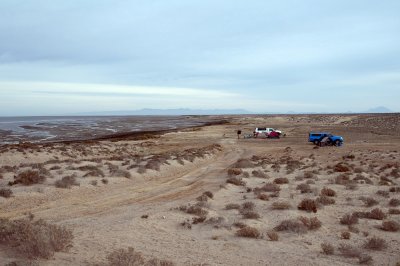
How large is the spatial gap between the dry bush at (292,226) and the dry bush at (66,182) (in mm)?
9403

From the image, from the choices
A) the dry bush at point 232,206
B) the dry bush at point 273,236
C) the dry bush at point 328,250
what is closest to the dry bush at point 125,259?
the dry bush at point 273,236

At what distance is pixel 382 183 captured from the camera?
1895 centimetres

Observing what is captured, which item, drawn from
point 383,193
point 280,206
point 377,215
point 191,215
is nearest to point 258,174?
point 383,193

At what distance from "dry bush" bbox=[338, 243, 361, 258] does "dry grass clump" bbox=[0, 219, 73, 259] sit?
616 centimetres

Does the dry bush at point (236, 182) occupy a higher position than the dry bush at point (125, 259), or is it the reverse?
the dry bush at point (125, 259)

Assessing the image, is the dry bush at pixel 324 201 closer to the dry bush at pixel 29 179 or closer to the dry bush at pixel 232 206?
the dry bush at pixel 232 206

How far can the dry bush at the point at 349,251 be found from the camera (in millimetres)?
9180

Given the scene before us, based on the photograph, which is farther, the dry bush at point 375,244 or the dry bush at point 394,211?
the dry bush at point 394,211

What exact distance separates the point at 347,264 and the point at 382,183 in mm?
11565

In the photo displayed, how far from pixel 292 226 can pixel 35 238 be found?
6.75 meters

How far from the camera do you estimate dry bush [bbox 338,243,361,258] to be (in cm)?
918

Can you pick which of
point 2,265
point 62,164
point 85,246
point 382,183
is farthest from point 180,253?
point 62,164

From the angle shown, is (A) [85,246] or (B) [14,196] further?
(B) [14,196]

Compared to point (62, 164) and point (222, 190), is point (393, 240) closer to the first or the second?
point (222, 190)
